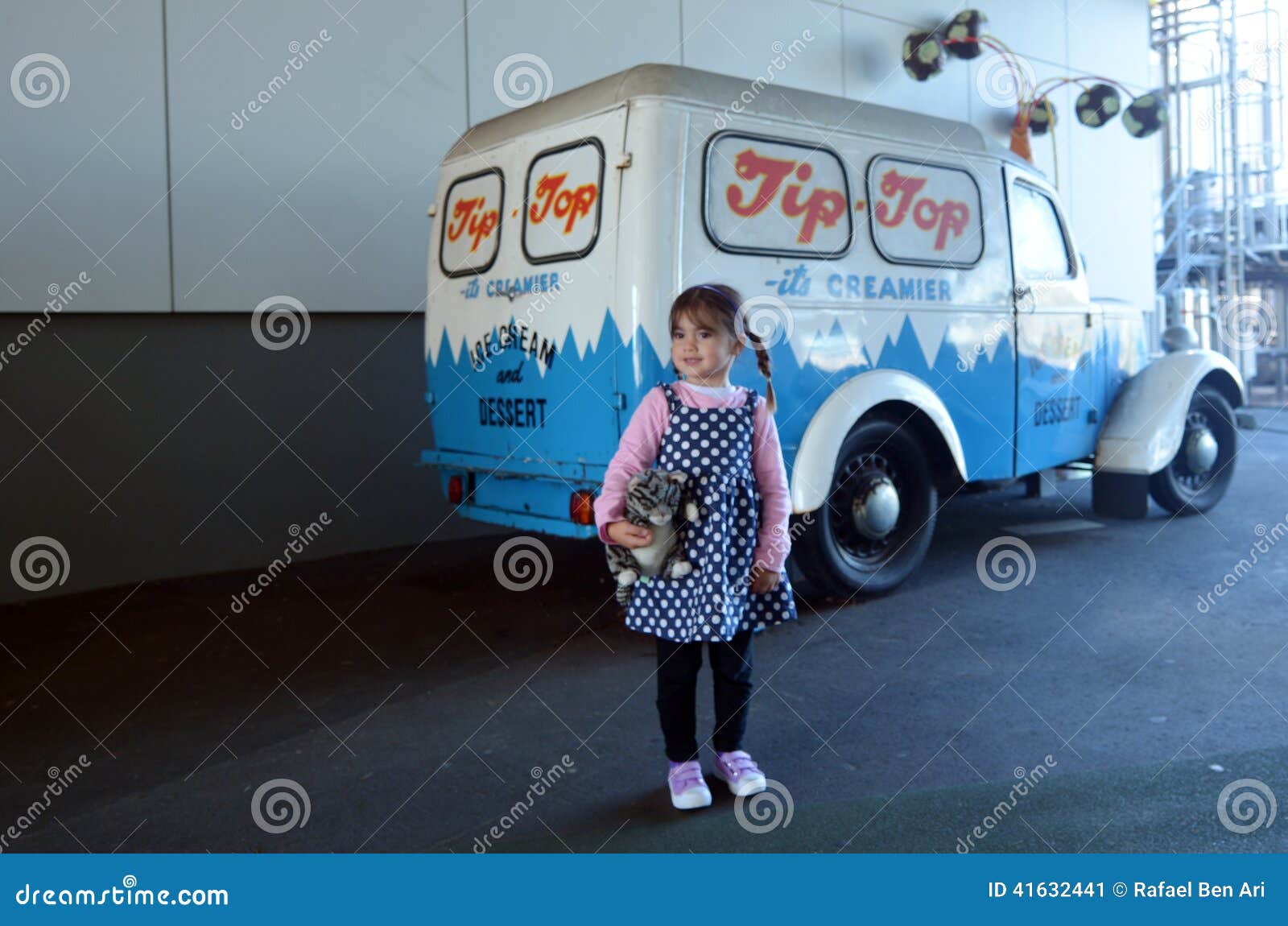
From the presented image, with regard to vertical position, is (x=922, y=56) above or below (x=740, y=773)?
above

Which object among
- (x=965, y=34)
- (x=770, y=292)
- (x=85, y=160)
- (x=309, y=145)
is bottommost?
(x=770, y=292)

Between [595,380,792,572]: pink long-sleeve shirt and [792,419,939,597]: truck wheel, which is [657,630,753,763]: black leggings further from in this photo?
[792,419,939,597]: truck wheel

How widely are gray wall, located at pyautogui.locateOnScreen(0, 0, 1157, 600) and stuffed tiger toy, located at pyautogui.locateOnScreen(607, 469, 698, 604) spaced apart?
14.5ft

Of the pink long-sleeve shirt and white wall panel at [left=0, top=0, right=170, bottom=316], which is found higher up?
white wall panel at [left=0, top=0, right=170, bottom=316]

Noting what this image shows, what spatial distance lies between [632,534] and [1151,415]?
5.55m

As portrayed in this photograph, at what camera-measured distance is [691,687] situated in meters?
3.45

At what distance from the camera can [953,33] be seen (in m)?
11.0

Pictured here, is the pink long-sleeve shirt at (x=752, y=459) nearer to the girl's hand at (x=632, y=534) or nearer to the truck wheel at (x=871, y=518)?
the girl's hand at (x=632, y=534)

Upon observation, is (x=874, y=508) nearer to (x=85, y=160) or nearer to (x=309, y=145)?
(x=309, y=145)

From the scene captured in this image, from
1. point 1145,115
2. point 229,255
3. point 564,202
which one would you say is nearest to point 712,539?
point 564,202

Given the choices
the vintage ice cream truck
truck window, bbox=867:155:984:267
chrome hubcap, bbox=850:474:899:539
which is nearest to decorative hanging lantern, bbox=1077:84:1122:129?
the vintage ice cream truck

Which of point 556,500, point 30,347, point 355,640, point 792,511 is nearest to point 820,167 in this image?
point 792,511

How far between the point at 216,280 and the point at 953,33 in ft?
24.1

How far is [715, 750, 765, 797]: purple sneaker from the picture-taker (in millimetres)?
3516
